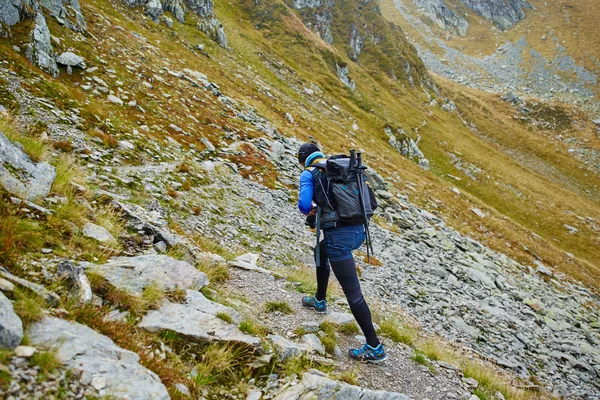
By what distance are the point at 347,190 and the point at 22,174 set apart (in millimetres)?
5992

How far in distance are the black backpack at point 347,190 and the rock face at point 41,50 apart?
56.1 ft

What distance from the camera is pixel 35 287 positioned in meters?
3.99

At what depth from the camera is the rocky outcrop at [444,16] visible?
511 ft

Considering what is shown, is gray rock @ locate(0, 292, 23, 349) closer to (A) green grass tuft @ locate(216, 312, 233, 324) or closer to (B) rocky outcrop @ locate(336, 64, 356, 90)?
(A) green grass tuft @ locate(216, 312, 233, 324)

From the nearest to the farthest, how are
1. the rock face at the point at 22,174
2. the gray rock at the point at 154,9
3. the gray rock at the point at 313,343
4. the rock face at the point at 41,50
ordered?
the rock face at the point at 22,174 < the gray rock at the point at 313,343 < the rock face at the point at 41,50 < the gray rock at the point at 154,9

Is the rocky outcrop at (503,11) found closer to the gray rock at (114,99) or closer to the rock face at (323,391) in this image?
the gray rock at (114,99)

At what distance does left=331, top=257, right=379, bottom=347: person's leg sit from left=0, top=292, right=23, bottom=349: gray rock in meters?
4.53

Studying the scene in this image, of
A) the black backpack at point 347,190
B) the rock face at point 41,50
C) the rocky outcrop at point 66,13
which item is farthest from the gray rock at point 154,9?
the black backpack at point 347,190

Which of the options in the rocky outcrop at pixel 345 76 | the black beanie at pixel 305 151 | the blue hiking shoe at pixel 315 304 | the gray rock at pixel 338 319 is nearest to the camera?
the black beanie at pixel 305 151

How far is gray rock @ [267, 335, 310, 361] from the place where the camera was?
541cm

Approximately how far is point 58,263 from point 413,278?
15.1 m

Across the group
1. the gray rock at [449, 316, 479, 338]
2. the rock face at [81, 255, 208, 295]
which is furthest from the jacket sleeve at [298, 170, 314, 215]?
the gray rock at [449, 316, 479, 338]

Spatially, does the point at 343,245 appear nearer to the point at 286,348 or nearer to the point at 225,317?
the point at 286,348

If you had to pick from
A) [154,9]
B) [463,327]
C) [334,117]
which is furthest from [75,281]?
[334,117]
